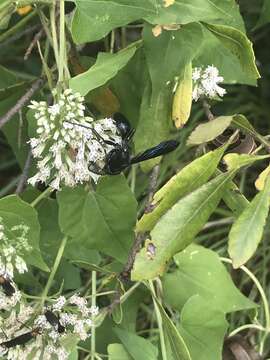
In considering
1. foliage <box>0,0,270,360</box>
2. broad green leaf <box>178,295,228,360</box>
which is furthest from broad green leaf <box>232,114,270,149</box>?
broad green leaf <box>178,295,228,360</box>

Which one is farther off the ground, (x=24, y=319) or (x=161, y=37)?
(x=161, y=37)

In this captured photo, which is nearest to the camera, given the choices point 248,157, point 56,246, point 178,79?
point 248,157

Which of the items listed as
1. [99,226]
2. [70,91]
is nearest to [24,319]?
[99,226]

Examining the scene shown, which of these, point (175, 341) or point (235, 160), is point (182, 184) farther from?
point (175, 341)

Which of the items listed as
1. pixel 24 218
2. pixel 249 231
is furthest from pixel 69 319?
pixel 249 231

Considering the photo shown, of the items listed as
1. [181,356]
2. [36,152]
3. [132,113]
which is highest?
[36,152]

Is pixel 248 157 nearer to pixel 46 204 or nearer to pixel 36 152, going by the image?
pixel 36 152

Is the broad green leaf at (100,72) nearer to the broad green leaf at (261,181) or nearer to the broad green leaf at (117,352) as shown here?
the broad green leaf at (261,181)

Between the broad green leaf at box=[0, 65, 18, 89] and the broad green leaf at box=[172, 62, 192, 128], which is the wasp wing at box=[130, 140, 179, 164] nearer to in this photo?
the broad green leaf at box=[172, 62, 192, 128]

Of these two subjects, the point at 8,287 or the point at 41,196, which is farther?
the point at 41,196
